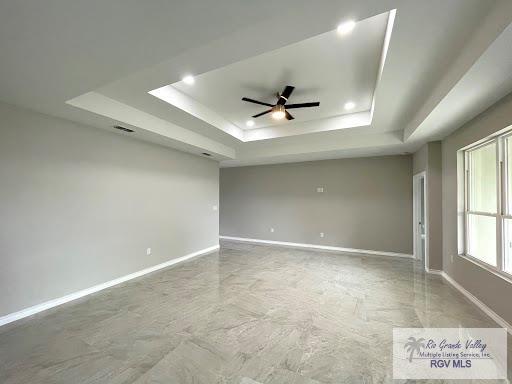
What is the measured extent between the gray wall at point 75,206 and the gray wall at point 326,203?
2860 millimetres

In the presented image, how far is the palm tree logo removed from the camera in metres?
2.12

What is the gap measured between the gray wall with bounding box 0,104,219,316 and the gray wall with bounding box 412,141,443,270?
17.2ft

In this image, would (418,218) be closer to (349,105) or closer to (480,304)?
(480,304)

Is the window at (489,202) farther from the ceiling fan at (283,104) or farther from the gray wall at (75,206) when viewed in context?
the gray wall at (75,206)

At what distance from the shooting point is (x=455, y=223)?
12.0 feet

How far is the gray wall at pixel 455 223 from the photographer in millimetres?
2488

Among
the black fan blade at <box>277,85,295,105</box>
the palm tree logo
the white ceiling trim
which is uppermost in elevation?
the black fan blade at <box>277,85,295,105</box>

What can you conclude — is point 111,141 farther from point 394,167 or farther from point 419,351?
point 394,167

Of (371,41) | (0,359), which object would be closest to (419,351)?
(371,41)

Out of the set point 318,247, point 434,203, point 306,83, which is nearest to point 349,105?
point 306,83

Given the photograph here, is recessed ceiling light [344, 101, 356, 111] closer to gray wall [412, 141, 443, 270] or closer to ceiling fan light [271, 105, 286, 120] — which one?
ceiling fan light [271, 105, 286, 120]

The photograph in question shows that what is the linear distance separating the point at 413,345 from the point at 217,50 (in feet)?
11.0

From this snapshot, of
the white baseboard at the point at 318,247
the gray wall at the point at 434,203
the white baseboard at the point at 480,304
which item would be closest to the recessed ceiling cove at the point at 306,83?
the gray wall at the point at 434,203

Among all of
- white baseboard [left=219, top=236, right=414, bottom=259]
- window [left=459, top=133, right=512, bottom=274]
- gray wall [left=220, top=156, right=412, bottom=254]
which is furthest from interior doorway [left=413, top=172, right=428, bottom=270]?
window [left=459, top=133, right=512, bottom=274]
